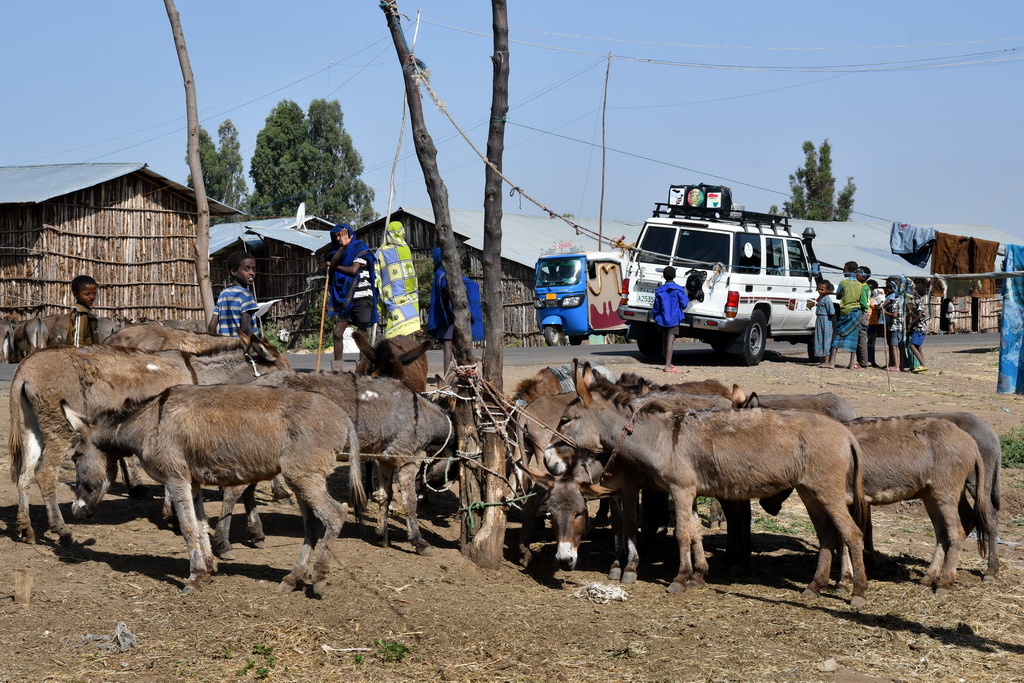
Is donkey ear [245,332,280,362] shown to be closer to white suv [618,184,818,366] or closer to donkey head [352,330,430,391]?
donkey head [352,330,430,391]

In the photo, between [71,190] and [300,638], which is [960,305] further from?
[300,638]

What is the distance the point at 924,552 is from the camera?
8609 millimetres

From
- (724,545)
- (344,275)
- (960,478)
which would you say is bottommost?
(724,545)

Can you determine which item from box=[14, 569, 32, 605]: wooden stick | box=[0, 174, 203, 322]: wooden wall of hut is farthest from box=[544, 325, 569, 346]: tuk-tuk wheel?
box=[14, 569, 32, 605]: wooden stick

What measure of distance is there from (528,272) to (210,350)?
23497 millimetres

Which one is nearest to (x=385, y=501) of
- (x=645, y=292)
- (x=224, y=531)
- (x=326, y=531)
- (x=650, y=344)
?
(x=224, y=531)

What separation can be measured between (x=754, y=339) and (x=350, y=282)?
10.3m

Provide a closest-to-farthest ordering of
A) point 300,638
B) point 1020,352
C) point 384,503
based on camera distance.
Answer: point 300,638 < point 384,503 < point 1020,352

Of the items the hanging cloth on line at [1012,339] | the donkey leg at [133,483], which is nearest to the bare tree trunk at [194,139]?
the donkey leg at [133,483]

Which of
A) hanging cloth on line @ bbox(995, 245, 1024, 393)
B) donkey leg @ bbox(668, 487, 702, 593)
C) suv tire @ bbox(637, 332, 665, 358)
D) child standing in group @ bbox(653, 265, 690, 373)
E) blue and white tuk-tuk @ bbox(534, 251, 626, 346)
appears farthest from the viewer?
blue and white tuk-tuk @ bbox(534, 251, 626, 346)

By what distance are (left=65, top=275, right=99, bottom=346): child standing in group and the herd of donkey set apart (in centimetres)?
142

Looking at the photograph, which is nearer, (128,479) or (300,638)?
(300,638)

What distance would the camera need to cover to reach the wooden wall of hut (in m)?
26.1

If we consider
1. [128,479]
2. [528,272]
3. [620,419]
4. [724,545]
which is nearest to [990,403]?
[724,545]
